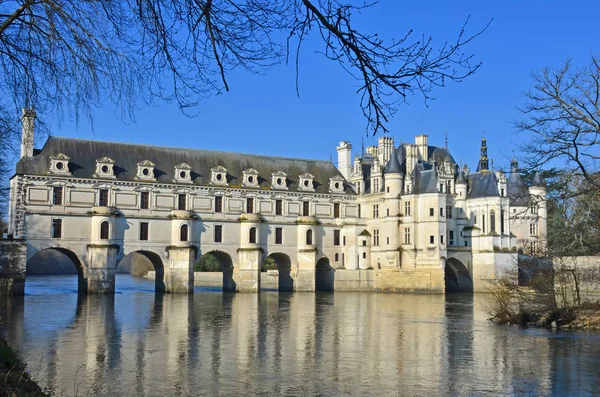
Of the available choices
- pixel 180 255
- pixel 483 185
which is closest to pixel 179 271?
pixel 180 255

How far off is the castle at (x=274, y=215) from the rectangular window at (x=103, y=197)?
7 cm

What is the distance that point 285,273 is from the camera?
5359 centimetres

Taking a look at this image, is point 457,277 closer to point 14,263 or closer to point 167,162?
point 167,162

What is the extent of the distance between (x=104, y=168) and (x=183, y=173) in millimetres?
5625

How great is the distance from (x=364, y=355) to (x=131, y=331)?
9.06 meters

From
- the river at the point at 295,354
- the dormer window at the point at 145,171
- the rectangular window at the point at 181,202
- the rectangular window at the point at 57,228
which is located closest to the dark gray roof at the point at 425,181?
the rectangular window at the point at 181,202

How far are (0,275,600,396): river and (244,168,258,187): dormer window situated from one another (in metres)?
20.9

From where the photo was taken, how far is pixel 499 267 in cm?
5203

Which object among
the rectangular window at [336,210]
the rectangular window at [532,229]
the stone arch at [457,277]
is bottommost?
the stone arch at [457,277]

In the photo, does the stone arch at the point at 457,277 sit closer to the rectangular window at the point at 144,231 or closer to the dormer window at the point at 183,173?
the dormer window at the point at 183,173

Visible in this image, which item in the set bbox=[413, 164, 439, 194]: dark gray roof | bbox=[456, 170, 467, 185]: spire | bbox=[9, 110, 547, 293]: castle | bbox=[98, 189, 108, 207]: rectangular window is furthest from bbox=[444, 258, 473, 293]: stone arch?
bbox=[98, 189, 108, 207]: rectangular window

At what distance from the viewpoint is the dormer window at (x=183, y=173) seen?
49.2 metres

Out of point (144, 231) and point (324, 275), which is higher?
point (144, 231)

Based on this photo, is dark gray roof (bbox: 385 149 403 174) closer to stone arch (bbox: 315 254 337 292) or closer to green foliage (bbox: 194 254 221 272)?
stone arch (bbox: 315 254 337 292)
